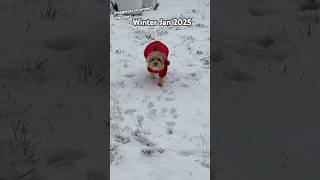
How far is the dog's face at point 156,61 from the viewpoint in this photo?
20.3 feet

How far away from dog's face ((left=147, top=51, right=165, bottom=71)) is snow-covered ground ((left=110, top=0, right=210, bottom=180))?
303mm

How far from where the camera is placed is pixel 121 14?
34.6ft

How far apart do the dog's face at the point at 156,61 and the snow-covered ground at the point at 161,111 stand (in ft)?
0.99

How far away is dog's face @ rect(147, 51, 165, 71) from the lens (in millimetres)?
6195

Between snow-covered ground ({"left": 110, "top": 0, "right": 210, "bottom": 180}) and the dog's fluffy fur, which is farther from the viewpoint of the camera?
the dog's fluffy fur
